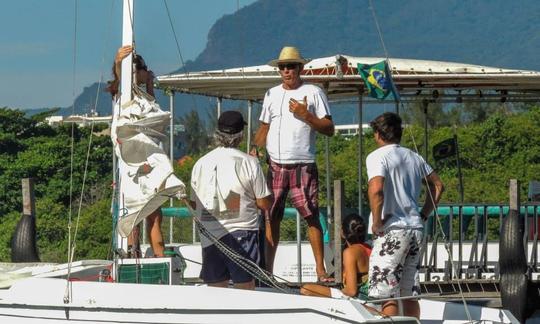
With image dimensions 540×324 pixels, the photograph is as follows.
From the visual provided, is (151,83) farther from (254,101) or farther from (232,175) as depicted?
(254,101)

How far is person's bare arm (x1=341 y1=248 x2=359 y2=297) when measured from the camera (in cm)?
1160

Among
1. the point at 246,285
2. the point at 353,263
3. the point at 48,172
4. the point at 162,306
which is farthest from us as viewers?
the point at 48,172

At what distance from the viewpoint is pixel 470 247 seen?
615 inches

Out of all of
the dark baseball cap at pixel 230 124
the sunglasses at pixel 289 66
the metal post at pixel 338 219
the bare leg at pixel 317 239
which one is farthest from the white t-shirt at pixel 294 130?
the dark baseball cap at pixel 230 124

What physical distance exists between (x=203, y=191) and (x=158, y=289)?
853 millimetres

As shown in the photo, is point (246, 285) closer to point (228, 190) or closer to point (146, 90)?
point (228, 190)

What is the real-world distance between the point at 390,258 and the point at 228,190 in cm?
118

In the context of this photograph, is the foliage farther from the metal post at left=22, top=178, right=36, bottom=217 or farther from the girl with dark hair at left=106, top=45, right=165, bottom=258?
the girl with dark hair at left=106, top=45, right=165, bottom=258

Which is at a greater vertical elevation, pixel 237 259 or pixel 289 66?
pixel 289 66

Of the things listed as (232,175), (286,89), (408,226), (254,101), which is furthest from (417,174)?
(254,101)

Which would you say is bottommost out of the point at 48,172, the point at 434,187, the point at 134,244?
the point at 134,244

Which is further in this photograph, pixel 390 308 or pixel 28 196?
pixel 28 196

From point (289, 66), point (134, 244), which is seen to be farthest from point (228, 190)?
point (289, 66)

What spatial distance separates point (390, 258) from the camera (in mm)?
10984
